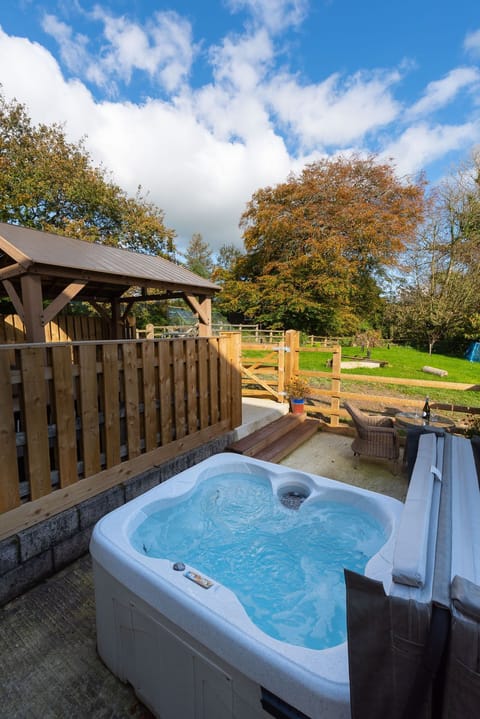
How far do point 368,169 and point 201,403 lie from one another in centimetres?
1869

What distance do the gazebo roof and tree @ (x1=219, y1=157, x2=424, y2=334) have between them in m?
13.4

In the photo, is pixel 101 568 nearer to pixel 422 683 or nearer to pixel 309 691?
pixel 309 691

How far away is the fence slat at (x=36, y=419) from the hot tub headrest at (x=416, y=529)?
2.49 metres

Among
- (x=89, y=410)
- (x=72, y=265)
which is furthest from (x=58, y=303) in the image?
(x=89, y=410)

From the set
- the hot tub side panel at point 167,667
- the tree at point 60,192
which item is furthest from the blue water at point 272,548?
the tree at point 60,192

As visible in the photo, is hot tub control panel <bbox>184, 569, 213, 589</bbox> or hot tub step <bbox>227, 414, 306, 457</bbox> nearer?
hot tub control panel <bbox>184, 569, 213, 589</bbox>

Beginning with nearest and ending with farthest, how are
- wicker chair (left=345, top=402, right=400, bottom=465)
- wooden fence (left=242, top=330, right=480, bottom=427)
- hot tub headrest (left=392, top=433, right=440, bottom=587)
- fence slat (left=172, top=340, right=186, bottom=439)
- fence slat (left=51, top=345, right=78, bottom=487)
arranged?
1. hot tub headrest (left=392, top=433, right=440, bottom=587)
2. fence slat (left=51, top=345, right=78, bottom=487)
3. fence slat (left=172, top=340, right=186, bottom=439)
4. wicker chair (left=345, top=402, right=400, bottom=465)
5. wooden fence (left=242, top=330, right=480, bottom=427)

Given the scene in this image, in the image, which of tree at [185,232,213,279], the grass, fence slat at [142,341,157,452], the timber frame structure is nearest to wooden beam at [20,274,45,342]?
the timber frame structure

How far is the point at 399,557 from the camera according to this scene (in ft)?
4.22

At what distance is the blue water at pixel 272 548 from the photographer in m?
2.02

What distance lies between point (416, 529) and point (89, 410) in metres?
2.58

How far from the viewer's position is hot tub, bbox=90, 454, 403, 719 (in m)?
1.19

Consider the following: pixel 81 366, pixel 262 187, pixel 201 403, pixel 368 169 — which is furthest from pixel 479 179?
pixel 81 366

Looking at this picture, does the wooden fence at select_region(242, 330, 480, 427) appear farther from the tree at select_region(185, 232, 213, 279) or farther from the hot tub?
the tree at select_region(185, 232, 213, 279)
